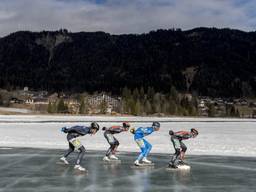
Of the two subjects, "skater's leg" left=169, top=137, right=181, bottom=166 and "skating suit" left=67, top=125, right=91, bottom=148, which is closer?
"skating suit" left=67, top=125, right=91, bottom=148

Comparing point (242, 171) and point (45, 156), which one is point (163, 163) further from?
point (45, 156)

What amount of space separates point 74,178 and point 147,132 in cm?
413

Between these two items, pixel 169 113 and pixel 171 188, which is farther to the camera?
pixel 169 113

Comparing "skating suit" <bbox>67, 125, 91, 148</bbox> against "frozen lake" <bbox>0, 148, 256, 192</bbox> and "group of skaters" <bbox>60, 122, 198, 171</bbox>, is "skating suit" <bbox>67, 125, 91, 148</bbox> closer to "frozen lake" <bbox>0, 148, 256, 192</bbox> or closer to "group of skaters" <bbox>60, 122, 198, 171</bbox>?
"group of skaters" <bbox>60, 122, 198, 171</bbox>

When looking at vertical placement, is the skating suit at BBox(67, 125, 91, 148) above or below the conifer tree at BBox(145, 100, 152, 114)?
below

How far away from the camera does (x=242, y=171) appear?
52.6 feet

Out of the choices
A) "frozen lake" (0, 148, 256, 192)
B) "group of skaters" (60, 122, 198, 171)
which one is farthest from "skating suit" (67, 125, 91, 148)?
"frozen lake" (0, 148, 256, 192)

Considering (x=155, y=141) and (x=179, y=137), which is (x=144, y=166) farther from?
(x=155, y=141)

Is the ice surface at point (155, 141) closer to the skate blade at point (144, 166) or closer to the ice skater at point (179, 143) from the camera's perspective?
the skate blade at point (144, 166)

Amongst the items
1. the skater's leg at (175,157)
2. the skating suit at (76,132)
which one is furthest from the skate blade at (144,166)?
the skating suit at (76,132)

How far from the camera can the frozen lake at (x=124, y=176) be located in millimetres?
12474

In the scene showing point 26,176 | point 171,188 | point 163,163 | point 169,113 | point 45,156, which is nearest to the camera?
point 171,188

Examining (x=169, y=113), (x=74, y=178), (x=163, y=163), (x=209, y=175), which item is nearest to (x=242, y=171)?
(x=209, y=175)

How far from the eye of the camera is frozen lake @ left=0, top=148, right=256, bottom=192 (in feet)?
40.9
